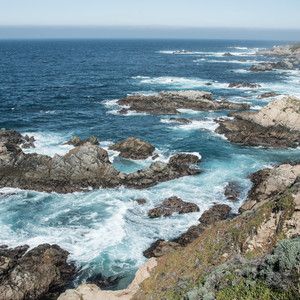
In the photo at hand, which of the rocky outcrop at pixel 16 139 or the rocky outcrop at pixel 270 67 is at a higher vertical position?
the rocky outcrop at pixel 270 67

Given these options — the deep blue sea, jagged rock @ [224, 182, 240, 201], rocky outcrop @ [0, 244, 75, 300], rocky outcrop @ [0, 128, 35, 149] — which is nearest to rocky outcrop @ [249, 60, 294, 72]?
the deep blue sea

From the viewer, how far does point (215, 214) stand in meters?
27.0

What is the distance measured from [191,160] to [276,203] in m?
24.4

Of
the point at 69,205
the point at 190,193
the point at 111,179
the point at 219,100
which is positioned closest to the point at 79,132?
the point at 111,179

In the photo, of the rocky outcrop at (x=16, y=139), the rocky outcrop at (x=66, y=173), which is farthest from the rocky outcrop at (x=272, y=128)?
the rocky outcrop at (x=16, y=139)

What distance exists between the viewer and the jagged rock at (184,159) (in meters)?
38.8

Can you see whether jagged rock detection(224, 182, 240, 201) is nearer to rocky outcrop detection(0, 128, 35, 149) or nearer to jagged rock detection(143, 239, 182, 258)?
jagged rock detection(143, 239, 182, 258)

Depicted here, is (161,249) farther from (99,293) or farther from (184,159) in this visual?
(184,159)

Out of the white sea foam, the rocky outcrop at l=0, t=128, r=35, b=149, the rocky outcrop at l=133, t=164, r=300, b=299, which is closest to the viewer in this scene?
the rocky outcrop at l=133, t=164, r=300, b=299

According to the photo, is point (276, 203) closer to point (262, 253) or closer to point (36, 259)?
point (262, 253)

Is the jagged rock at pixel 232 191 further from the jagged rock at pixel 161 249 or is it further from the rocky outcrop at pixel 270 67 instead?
the rocky outcrop at pixel 270 67

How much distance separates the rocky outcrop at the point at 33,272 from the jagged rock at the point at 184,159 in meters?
20.1

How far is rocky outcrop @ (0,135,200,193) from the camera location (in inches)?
1288

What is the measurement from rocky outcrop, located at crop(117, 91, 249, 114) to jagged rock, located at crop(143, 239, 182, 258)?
139 ft
